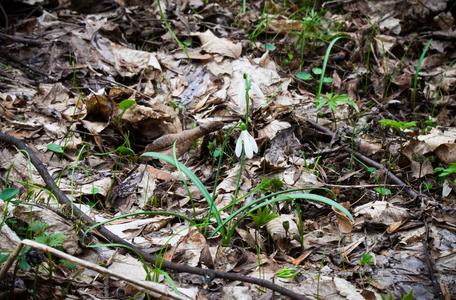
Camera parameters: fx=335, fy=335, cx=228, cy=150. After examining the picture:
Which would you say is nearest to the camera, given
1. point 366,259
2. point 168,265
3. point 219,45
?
point 168,265

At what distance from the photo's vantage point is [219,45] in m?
3.24

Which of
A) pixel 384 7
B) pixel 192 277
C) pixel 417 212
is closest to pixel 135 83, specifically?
pixel 192 277

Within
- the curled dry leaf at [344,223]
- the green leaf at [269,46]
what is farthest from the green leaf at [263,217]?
the green leaf at [269,46]

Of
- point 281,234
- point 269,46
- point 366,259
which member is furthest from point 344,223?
point 269,46

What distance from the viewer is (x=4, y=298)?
50.1 inches

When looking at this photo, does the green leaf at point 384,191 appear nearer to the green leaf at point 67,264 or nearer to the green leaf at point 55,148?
the green leaf at point 67,264

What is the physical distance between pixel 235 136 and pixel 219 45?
3.89 ft

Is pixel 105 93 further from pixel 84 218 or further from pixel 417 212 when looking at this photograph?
pixel 417 212

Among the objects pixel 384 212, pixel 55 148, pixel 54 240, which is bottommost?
pixel 384 212

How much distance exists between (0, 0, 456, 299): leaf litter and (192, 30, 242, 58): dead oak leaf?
19mm

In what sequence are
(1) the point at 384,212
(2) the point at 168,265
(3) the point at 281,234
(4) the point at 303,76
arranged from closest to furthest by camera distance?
(2) the point at 168,265 < (3) the point at 281,234 < (1) the point at 384,212 < (4) the point at 303,76

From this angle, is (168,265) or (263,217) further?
(263,217)

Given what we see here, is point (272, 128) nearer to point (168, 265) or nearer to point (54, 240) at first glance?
point (168, 265)

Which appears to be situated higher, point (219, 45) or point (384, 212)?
point (219, 45)
